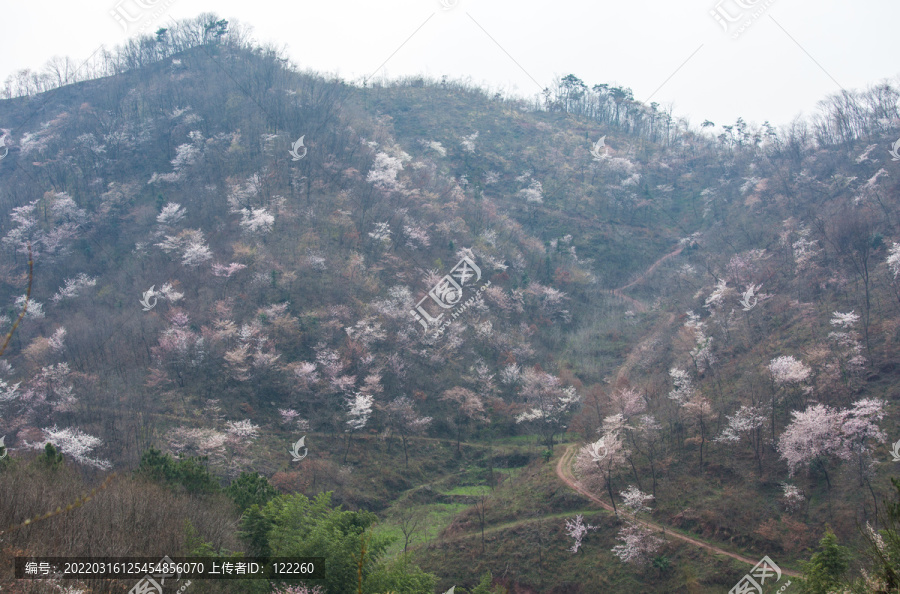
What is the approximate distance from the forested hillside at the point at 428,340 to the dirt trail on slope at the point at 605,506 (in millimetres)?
189

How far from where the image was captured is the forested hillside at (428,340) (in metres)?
21.8

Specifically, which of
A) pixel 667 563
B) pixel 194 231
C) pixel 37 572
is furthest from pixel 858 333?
pixel 194 231

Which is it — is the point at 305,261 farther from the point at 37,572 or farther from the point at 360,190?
the point at 37,572

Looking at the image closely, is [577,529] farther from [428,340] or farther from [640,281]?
[640,281]

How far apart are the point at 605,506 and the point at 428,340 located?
21319 mm

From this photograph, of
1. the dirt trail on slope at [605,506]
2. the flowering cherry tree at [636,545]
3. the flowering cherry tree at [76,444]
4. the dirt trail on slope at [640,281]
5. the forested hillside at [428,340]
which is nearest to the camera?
the forested hillside at [428,340]

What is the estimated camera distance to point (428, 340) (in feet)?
148

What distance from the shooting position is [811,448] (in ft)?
83.2

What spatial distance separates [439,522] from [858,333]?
27.0m

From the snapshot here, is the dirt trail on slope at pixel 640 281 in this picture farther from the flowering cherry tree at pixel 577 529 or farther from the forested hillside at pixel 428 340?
the flowering cherry tree at pixel 577 529

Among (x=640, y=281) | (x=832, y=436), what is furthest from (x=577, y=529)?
(x=640, y=281)

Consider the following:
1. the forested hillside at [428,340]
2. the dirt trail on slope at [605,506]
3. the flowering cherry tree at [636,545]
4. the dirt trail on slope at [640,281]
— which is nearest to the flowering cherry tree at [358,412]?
the forested hillside at [428,340]

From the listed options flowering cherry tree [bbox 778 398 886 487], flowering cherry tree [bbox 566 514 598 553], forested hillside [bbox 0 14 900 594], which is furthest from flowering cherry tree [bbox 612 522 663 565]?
flowering cherry tree [bbox 778 398 886 487]

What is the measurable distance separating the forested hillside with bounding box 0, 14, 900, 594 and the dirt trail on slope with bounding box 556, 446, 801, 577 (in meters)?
0.19
